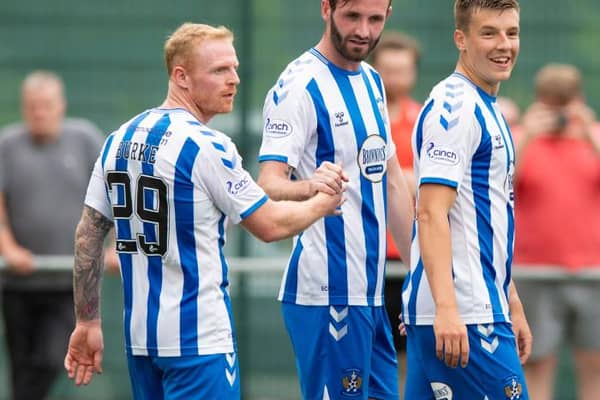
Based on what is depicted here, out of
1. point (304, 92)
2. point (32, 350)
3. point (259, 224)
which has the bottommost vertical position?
point (32, 350)

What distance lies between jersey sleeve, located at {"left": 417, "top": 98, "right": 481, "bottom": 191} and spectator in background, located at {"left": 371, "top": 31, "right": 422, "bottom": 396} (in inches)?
99.3

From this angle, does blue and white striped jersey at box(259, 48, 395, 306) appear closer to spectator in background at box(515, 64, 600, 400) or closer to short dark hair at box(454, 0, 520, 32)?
short dark hair at box(454, 0, 520, 32)

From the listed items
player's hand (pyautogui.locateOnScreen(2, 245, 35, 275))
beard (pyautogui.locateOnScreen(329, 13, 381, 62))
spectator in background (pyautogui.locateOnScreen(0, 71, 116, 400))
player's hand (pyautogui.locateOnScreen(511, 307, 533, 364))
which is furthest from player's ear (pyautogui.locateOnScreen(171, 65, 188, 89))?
player's hand (pyautogui.locateOnScreen(2, 245, 35, 275))

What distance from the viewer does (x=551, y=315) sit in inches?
331

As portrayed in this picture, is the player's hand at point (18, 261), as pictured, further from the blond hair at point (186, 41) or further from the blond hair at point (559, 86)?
the blond hair at point (186, 41)

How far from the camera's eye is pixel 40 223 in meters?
9.06

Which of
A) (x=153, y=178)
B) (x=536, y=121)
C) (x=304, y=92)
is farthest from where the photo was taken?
(x=536, y=121)

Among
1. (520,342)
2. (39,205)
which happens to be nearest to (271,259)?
(39,205)

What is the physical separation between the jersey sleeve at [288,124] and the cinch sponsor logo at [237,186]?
473 mm

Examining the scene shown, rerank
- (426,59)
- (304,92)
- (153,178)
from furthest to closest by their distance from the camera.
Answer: (426,59), (304,92), (153,178)

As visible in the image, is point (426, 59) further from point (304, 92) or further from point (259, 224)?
point (259, 224)

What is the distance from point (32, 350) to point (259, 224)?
407cm

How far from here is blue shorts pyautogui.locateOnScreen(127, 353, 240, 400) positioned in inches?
208

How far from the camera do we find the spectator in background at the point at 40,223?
8.98m
